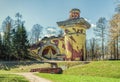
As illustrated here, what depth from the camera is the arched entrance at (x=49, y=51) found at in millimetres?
61656

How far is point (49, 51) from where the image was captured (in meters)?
62.7

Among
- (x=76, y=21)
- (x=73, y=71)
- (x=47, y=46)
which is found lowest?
(x=73, y=71)

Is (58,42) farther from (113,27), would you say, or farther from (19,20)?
(113,27)

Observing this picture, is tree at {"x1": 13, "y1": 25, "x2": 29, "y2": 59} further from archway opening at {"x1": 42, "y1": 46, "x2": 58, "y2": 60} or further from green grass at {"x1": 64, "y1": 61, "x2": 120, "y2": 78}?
green grass at {"x1": 64, "y1": 61, "x2": 120, "y2": 78}

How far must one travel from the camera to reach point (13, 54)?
54.6 metres

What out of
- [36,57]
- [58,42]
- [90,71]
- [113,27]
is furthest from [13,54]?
[90,71]

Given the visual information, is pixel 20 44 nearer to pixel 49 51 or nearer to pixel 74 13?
pixel 49 51

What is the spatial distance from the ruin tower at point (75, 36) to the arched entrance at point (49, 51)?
1132 cm

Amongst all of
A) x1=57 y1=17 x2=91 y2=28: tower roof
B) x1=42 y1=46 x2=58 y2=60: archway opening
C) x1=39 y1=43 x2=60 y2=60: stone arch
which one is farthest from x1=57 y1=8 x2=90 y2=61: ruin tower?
x1=42 y1=46 x2=58 y2=60: archway opening

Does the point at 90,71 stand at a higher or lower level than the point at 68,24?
lower

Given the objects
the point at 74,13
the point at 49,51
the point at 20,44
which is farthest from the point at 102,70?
the point at 49,51

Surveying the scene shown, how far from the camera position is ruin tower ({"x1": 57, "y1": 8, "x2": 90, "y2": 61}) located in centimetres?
4912

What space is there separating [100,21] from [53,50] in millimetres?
13189

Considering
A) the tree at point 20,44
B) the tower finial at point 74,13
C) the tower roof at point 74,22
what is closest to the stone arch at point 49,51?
the tree at point 20,44
